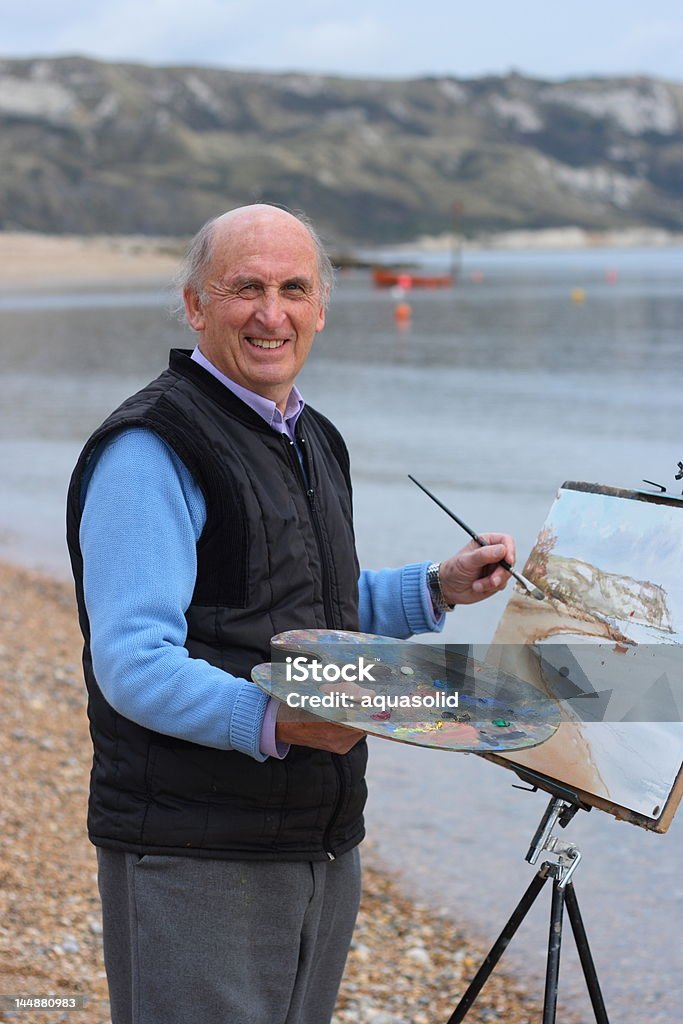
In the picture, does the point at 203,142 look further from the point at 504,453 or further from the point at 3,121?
the point at 504,453

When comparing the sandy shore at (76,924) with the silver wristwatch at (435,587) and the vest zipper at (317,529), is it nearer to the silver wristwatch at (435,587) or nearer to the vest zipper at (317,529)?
the silver wristwatch at (435,587)

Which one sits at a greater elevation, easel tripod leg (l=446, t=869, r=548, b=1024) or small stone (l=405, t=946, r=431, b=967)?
easel tripod leg (l=446, t=869, r=548, b=1024)

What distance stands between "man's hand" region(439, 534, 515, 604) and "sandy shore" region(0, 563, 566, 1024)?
178 cm

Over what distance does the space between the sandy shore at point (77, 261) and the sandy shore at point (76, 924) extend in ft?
214

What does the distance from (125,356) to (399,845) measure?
26.9 metres

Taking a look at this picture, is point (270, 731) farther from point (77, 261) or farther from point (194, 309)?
point (77, 261)

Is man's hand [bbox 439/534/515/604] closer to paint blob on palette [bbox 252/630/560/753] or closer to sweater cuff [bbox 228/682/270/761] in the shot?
paint blob on palette [bbox 252/630/560/753]

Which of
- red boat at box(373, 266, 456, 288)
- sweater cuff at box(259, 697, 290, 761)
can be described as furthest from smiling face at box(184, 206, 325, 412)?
red boat at box(373, 266, 456, 288)

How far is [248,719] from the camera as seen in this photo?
2158 mm

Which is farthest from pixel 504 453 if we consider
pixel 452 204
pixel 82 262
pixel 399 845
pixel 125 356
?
pixel 452 204

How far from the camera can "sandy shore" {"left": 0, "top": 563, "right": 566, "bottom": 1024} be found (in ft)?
12.9

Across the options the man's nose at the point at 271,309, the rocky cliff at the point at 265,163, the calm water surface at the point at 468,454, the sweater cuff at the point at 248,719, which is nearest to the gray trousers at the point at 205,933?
the sweater cuff at the point at 248,719

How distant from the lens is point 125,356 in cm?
3117

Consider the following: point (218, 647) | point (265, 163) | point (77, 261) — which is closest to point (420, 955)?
point (218, 647)
